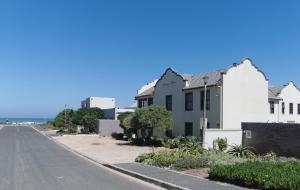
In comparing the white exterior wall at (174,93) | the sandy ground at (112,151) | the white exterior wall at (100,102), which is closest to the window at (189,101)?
the white exterior wall at (174,93)

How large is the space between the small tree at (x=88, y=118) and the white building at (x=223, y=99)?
27.0 meters

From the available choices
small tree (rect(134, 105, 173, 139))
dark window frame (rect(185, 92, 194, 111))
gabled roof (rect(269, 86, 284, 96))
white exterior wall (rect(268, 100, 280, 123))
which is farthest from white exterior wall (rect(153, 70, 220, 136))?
gabled roof (rect(269, 86, 284, 96))

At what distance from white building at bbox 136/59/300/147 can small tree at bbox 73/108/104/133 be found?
88.7ft

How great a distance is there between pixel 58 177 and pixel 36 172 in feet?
7.05

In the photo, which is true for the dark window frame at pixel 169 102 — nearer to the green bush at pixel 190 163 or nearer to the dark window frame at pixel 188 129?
the dark window frame at pixel 188 129

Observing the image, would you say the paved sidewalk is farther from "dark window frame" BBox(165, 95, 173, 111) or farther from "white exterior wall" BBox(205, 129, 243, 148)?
"dark window frame" BBox(165, 95, 173, 111)

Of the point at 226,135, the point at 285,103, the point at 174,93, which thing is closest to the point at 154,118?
the point at 174,93

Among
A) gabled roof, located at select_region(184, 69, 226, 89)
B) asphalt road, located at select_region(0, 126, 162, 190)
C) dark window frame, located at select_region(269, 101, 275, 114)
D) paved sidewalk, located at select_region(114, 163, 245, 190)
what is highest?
gabled roof, located at select_region(184, 69, 226, 89)

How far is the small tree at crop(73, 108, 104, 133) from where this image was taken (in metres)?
68.5

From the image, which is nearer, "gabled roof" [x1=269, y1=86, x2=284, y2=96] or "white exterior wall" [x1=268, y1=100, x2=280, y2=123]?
"white exterior wall" [x1=268, y1=100, x2=280, y2=123]

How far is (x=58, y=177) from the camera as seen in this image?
17.8 meters

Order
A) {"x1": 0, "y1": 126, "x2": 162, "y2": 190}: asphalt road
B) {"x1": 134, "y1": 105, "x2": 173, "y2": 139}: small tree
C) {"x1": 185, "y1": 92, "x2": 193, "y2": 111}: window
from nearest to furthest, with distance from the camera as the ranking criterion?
{"x1": 0, "y1": 126, "x2": 162, "y2": 190}: asphalt road < {"x1": 134, "y1": 105, "x2": 173, "y2": 139}: small tree < {"x1": 185, "y1": 92, "x2": 193, "y2": 111}: window

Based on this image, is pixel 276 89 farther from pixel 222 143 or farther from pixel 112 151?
pixel 112 151

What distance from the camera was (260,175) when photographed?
13.7m
